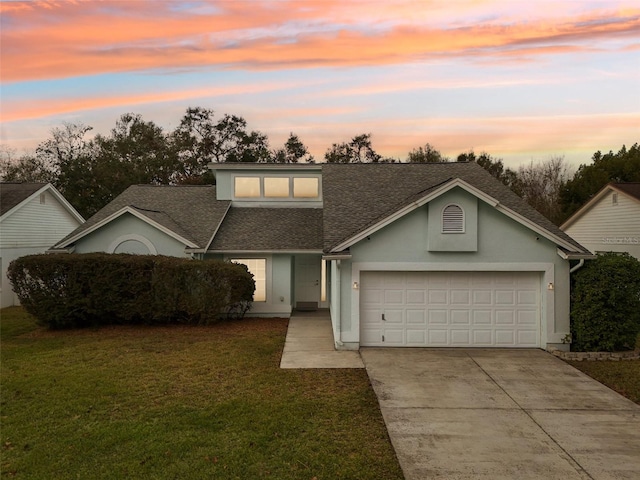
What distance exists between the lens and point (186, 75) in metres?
16.4

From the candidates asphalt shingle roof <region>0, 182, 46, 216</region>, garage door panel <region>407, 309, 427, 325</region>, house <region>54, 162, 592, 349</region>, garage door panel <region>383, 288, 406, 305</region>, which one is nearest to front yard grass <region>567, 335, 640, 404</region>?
house <region>54, 162, 592, 349</region>

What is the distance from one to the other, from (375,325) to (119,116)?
42059mm

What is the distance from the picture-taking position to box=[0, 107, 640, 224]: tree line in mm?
35062

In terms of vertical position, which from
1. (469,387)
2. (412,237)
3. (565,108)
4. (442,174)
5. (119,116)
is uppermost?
(119,116)

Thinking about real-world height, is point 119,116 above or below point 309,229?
above

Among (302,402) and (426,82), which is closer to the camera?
(302,402)

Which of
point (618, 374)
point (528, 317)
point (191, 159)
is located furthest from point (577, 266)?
point (191, 159)

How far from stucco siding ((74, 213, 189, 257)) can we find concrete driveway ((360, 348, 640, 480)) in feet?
30.3

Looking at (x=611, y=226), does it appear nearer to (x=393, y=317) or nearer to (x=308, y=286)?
(x=308, y=286)

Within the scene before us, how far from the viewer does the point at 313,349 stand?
11.5 metres

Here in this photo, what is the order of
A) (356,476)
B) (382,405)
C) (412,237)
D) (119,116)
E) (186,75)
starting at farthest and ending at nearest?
(119,116), (186,75), (412,237), (382,405), (356,476)

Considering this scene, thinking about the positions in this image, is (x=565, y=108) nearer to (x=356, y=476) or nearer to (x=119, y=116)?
(x=356, y=476)

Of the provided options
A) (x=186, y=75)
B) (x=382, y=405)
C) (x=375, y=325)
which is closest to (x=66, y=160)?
(x=186, y=75)

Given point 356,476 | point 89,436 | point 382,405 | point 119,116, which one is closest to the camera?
point 356,476
